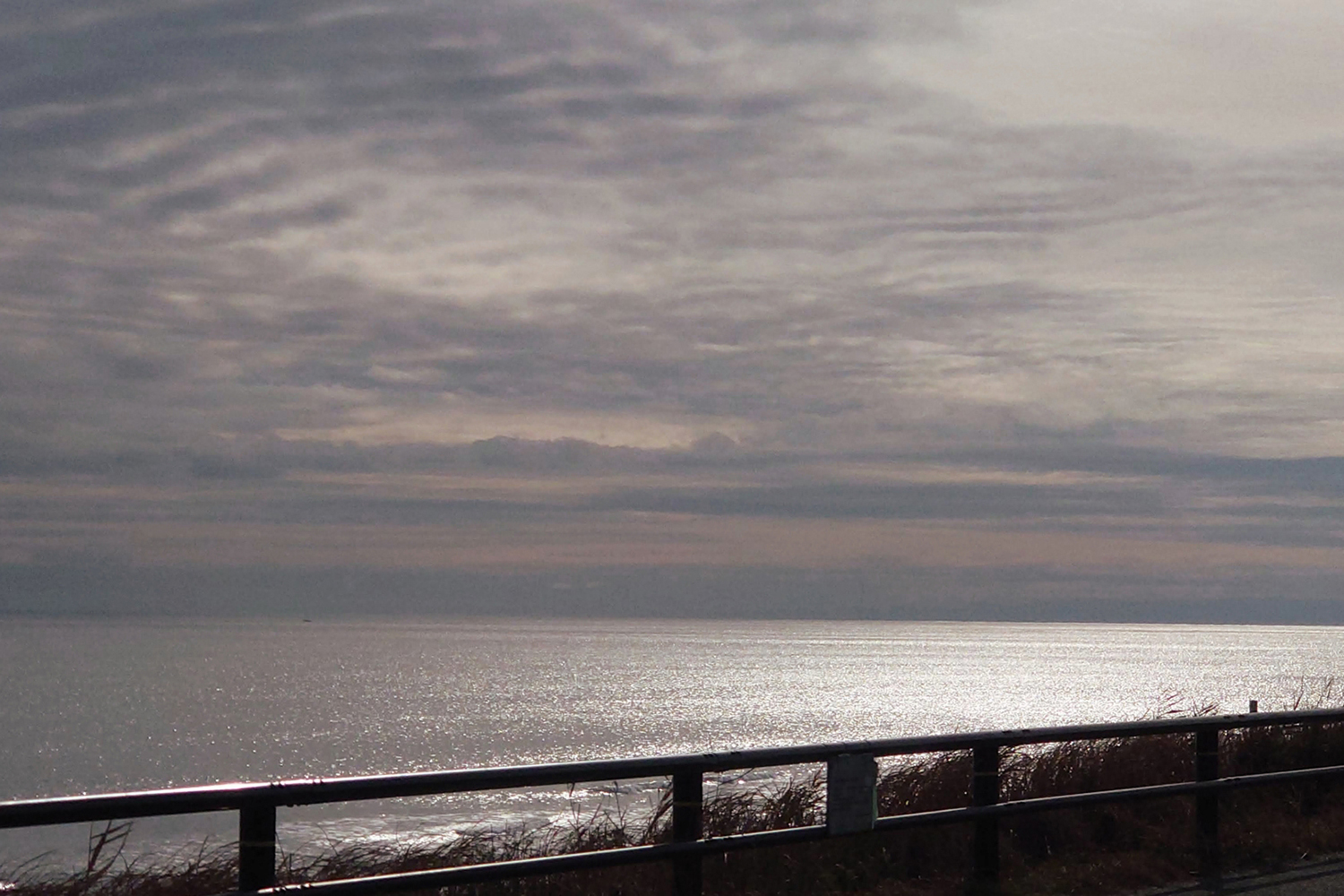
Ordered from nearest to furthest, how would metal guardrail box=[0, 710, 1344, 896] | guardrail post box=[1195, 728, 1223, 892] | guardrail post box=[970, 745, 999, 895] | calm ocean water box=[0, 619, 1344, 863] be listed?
metal guardrail box=[0, 710, 1344, 896], guardrail post box=[970, 745, 999, 895], guardrail post box=[1195, 728, 1223, 892], calm ocean water box=[0, 619, 1344, 863]

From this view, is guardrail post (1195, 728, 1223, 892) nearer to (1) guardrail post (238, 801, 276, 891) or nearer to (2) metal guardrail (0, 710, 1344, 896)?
(2) metal guardrail (0, 710, 1344, 896)

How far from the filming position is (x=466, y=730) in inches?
2844

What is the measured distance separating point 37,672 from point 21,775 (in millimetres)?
95140

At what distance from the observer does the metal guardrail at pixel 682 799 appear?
6.04 m

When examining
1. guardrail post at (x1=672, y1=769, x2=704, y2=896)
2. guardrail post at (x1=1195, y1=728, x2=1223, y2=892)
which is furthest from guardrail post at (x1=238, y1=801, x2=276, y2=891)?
guardrail post at (x1=1195, y1=728, x2=1223, y2=892)

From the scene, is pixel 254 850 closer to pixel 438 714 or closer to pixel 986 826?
pixel 986 826

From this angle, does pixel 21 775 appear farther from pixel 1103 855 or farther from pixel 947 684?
pixel 947 684

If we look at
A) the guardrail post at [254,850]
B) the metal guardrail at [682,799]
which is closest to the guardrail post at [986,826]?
the metal guardrail at [682,799]

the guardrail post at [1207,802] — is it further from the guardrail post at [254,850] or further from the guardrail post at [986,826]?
the guardrail post at [254,850]

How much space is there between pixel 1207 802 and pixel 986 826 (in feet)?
7.71

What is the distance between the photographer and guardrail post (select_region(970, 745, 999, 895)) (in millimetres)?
9094

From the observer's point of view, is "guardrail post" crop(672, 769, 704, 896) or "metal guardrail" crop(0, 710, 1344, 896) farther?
"guardrail post" crop(672, 769, 704, 896)

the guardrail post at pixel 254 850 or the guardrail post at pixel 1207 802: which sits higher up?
the guardrail post at pixel 254 850

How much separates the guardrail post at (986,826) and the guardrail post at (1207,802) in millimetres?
2031
